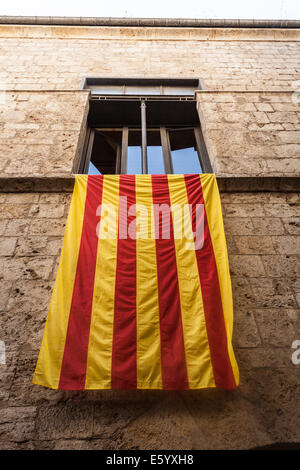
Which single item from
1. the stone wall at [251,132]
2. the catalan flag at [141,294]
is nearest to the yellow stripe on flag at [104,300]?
the catalan flag at [141,294]

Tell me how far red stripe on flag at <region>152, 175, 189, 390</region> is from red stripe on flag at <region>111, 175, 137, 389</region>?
0.81ft

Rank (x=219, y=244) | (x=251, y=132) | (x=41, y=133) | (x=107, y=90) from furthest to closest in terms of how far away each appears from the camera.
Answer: (x=107, y=90) < (x=251, y=132) < (x=41, y=133) < (x=219, y=244)

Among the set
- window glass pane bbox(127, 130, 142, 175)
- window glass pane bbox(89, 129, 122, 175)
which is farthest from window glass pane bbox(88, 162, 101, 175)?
window glass pane bbox(127, 130, 142, 175)

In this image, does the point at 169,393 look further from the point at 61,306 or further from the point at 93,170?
the point at 93,170

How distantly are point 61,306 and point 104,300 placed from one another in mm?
384

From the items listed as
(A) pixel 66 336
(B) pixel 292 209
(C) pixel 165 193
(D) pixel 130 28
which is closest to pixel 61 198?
(C) pixel 165 193

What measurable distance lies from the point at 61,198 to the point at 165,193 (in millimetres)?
1306

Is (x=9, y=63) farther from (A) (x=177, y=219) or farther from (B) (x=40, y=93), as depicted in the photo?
(A) (x=177, y=219)

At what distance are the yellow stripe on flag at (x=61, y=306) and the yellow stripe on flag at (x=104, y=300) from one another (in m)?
0.23

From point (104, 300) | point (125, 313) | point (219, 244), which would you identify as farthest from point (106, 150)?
point (125, 313)

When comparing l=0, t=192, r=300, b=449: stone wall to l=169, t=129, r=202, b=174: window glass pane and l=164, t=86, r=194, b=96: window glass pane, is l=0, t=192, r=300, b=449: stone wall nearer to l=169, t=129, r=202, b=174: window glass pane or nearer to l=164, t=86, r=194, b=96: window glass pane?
l=169, t=129, r=202, b=174: window glass pane

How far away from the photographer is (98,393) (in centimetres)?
194

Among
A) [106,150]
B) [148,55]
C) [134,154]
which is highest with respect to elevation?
[148,55]

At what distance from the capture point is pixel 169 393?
6.42 ft
